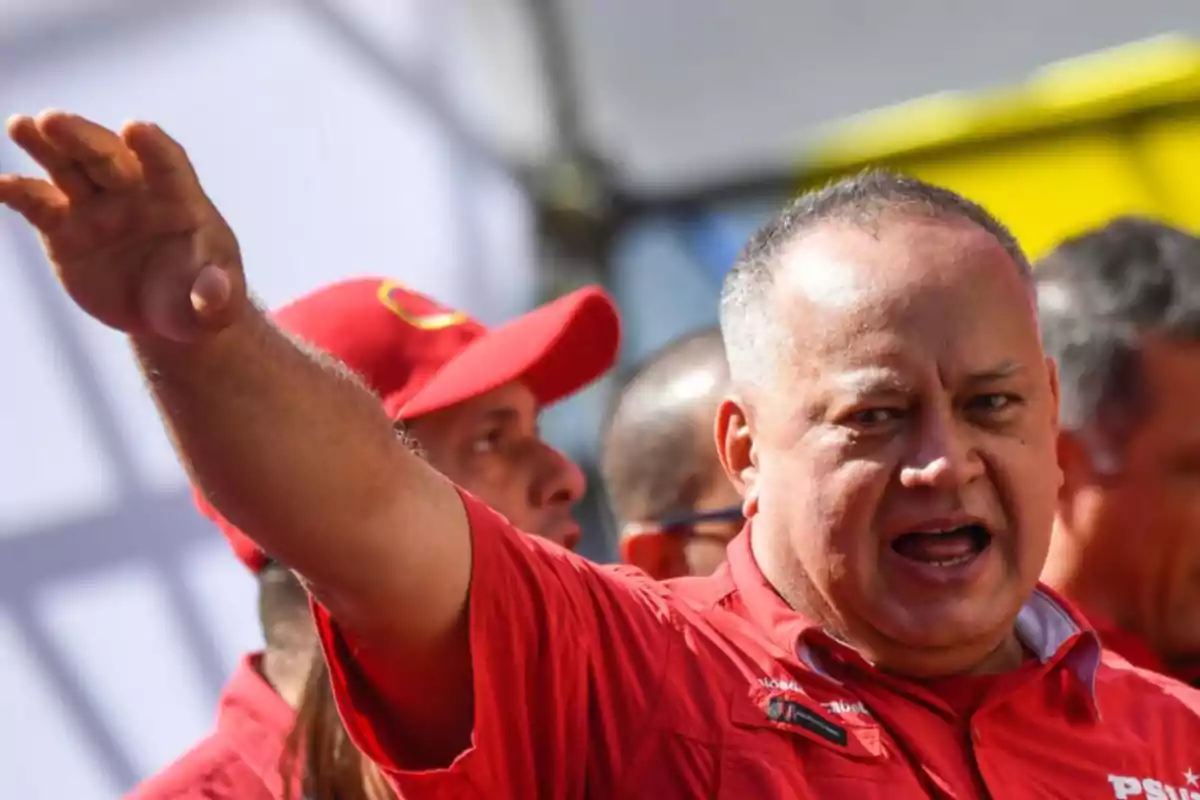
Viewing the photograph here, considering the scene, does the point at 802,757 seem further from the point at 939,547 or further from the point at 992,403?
the point at 992,403

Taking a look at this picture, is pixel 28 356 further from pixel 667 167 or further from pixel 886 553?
pixel 667 167

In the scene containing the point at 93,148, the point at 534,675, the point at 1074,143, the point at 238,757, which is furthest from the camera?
the point at 1074,143

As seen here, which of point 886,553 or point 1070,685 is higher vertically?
point 886,553

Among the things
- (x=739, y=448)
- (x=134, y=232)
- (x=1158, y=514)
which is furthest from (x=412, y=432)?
(x=134, y=232)

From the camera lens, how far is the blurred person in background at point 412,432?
1.91 m

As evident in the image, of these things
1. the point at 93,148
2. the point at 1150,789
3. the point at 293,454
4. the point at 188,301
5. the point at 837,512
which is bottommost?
the point at 1150,789

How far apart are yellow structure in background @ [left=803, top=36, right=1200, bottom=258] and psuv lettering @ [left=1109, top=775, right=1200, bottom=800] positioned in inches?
101

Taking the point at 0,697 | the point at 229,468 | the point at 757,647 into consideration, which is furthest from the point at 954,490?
the point at 0,697

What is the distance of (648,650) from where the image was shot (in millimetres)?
1411

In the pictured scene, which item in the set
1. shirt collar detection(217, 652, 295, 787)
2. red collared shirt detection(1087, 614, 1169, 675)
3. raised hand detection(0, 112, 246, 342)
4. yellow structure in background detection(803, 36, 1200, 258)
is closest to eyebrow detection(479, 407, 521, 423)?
shirt collar detection(217, 652, 295, 787)

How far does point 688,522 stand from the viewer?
2.68 meters

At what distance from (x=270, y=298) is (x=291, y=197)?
0.23 m

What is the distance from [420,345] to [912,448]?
2.69 ft

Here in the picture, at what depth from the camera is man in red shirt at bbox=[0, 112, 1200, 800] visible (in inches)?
44.1
